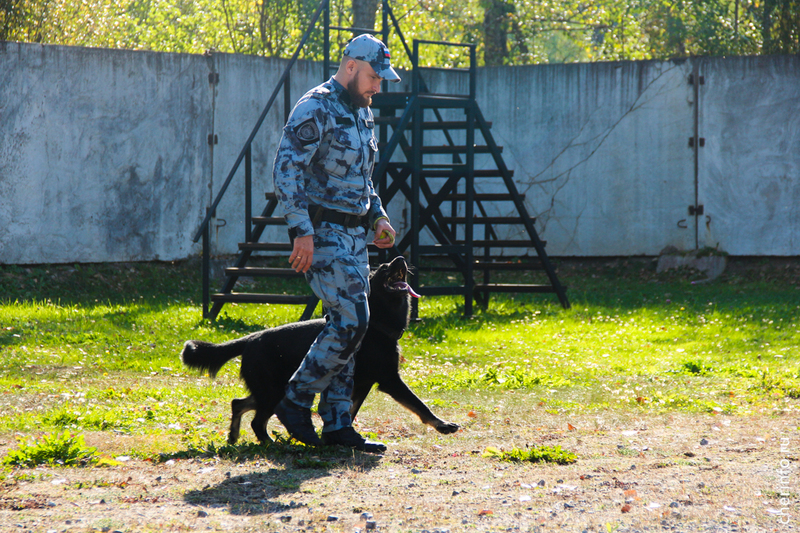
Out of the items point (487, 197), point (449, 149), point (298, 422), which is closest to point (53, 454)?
point (298, 422)

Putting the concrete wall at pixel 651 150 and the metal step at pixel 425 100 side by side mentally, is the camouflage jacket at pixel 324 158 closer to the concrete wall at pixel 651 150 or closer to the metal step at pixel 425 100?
the metal step at pixel 425 100

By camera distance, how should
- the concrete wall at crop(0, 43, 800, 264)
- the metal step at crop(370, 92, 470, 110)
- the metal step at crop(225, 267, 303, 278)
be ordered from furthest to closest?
the concrete wall at crop(0, 43, 800, 264) → the metal step at crop(370, 92, 470, 110) → the metal step at crop(225, 267, 303, 278)

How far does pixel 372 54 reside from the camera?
4.18 meters

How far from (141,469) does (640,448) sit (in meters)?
2.70

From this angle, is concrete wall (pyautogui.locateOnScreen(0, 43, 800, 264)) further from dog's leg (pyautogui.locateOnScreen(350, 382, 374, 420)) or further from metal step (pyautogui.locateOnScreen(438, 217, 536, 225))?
dog's leg (pyautogui.locateOnScreen(350, 382, 374, 420))

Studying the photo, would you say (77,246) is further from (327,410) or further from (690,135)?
(690,135)

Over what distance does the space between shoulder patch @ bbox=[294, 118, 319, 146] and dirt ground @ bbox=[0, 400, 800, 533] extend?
5.45 ft

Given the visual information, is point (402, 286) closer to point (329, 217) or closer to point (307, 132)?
point (329, 217)

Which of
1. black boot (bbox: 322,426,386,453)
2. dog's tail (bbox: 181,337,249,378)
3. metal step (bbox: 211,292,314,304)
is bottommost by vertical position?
black boot (bbox: 322,426,386,453)

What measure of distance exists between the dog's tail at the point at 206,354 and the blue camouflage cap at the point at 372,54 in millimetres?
1691

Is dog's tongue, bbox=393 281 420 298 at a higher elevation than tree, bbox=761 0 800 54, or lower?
lower

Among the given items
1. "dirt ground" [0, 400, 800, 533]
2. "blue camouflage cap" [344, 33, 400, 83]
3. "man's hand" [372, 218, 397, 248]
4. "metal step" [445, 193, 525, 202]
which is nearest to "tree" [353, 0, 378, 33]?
"metal step" [445, 193, 525, 202]

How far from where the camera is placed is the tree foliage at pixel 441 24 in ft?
44.9

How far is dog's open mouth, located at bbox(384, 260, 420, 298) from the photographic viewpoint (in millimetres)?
4348
